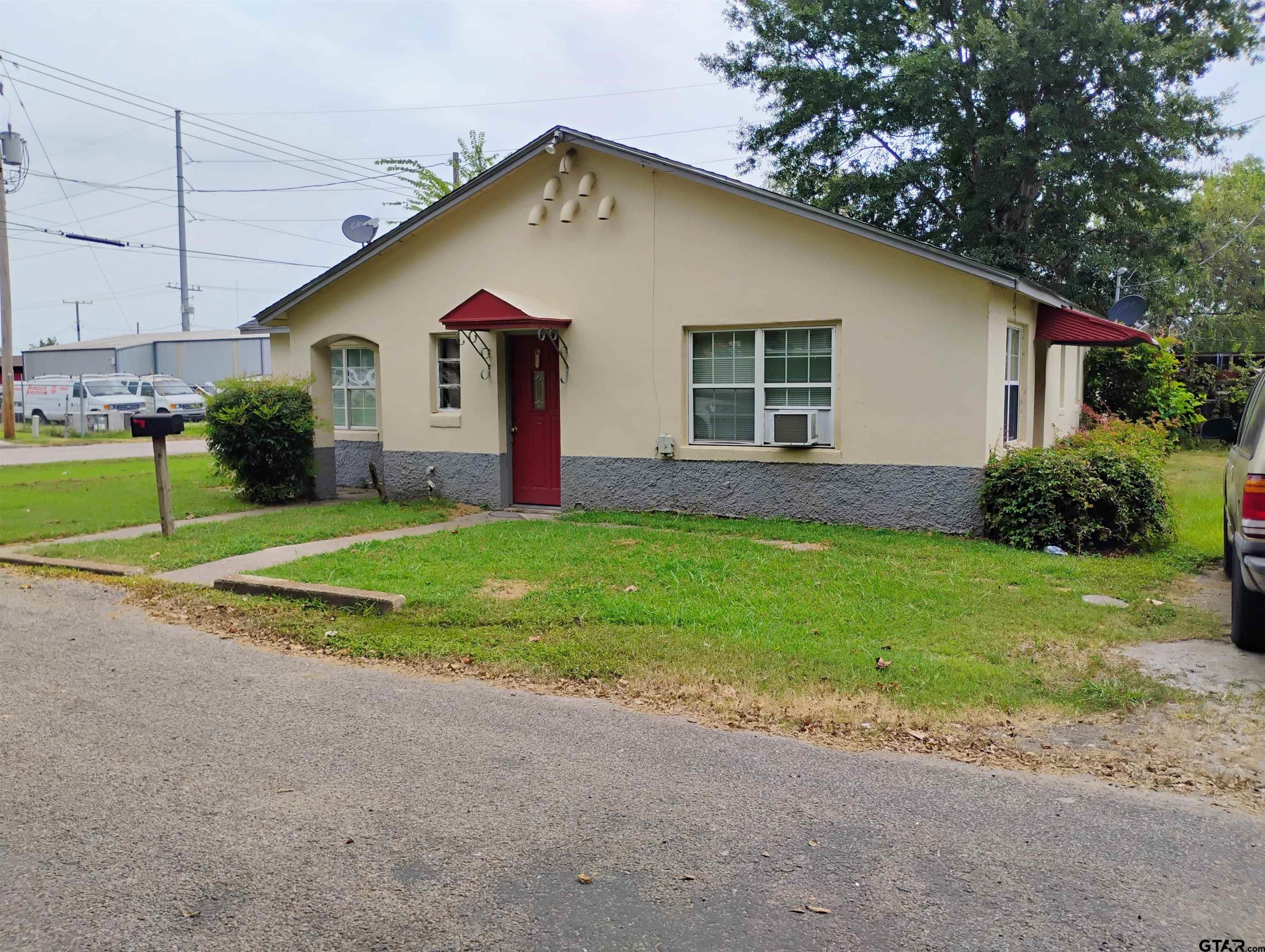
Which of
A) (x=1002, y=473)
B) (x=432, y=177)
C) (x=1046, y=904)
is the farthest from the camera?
(x=432, y=177)

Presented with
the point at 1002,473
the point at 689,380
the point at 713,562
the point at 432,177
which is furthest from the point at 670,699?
the point at 432,177

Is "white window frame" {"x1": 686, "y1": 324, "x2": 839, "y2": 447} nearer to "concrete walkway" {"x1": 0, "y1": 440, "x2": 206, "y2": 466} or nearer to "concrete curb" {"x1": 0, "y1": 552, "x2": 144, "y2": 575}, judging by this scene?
"concrete curb" {"x1": 0, "y1": 552, "x2": 144, "y2": 575}

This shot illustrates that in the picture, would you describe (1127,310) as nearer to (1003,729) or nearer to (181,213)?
(1003,729)

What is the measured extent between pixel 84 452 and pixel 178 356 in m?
30.1

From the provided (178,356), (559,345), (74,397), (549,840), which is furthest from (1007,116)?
(178,356)

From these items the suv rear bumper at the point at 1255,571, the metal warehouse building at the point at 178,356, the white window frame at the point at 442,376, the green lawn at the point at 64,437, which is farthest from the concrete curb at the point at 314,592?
the metal warehouse building at the point at 178,356

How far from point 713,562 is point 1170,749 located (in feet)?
16.2

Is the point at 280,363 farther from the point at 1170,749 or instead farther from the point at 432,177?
the point at 1170,749

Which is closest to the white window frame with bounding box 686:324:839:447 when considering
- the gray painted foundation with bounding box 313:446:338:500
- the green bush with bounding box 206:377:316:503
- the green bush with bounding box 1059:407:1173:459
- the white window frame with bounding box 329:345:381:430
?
the green bush with bounding box 1059:407:1173:459

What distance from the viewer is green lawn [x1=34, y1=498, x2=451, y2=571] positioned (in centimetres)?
1029

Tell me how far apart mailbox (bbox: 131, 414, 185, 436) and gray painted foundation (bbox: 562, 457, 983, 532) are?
16.1 feet

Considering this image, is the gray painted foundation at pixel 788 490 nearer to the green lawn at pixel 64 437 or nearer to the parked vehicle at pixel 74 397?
the green lawn at pixel 64 437

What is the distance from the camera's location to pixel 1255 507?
603cm

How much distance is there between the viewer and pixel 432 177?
28.6 metres
